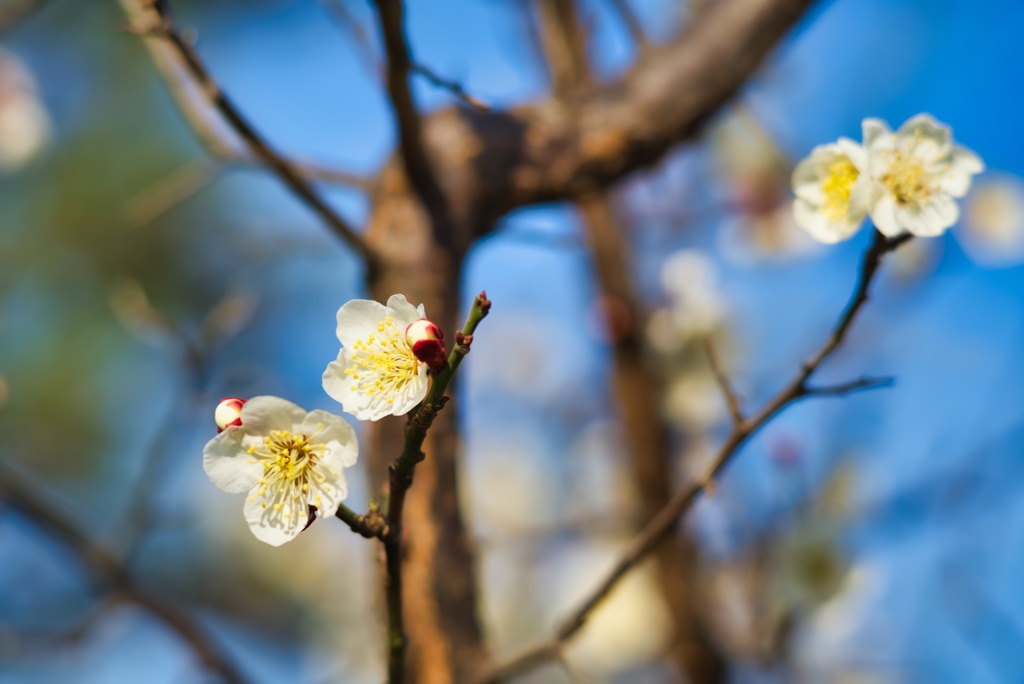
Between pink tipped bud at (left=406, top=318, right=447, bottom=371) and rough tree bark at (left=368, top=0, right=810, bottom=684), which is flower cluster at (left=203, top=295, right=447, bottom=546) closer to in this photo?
pink tipped bud at (left=406, top=318, right=447, bottom=371)

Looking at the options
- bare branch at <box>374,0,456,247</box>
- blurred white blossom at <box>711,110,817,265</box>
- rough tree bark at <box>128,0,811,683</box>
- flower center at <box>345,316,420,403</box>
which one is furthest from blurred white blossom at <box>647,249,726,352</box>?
flower center at <box>345,316,420,403</box>

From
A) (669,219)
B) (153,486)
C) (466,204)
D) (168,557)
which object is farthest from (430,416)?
(168,557)

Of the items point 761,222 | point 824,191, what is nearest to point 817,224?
point 824,191

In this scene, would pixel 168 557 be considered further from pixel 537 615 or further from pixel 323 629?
pixel 537 615

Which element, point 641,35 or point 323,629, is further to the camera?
point 323,629

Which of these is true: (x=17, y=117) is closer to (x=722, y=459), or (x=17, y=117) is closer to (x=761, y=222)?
(x=761, y=222)
